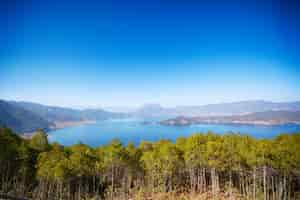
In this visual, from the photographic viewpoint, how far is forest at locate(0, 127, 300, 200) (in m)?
13.8

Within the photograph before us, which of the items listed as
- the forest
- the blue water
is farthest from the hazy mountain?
the forest

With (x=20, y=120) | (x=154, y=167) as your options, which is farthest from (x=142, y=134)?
(x=20, y=120)

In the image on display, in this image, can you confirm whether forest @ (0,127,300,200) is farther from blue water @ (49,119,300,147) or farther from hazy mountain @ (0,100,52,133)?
hazy mountain @ (0,100,52,133)

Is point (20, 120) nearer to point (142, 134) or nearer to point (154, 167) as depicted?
point (142, 134)

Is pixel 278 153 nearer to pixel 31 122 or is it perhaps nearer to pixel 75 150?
pixel 75 150

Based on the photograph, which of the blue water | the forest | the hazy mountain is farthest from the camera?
the hazy mountain

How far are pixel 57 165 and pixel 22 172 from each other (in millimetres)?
4241

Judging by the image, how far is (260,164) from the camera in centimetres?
1350

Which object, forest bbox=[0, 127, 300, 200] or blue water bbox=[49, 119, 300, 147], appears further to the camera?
blue water bbox=[49, 119, 300, 147]

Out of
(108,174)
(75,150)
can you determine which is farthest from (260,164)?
(75,150)

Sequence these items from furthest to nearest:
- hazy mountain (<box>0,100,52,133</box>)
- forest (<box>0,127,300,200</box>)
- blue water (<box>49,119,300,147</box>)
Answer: hazy mountain (<box>0,100,52,133</box>)
blue water (<box>49,119,300,147</box>)
forest (<box>0,127,300,200</box>)

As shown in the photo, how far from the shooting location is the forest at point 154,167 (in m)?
13.8

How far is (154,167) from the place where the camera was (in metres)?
16.0

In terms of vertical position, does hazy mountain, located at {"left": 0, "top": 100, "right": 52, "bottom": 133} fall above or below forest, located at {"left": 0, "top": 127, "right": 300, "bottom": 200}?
below
